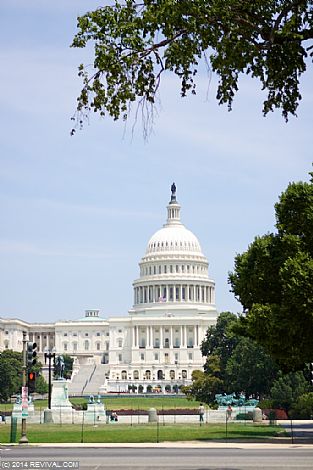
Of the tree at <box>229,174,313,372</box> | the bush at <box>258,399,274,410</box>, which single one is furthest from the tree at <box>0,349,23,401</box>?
the tree at <box>229,174,313,372</box>

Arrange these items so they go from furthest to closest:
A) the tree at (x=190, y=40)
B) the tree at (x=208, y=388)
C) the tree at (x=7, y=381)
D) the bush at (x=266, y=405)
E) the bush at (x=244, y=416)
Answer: the tree at (x=7, y=381)
the tree at (x=208, y=388)
the bush at (x=266, y=405)
the bush at (x=244, y=416)
the tree at (x=190, y=40)

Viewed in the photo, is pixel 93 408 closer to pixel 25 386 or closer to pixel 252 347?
pixel 252 347

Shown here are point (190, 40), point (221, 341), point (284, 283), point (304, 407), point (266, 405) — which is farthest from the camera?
point (221, 341)

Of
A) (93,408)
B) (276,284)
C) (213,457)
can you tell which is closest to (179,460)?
(213,457)

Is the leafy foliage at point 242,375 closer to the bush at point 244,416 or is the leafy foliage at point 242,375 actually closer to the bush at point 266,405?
the bush at point 266,405

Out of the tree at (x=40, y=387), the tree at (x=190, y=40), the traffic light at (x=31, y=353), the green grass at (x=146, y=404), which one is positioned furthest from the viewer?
the tree at (x=40, y=387)

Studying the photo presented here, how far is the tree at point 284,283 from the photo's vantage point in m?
39.5

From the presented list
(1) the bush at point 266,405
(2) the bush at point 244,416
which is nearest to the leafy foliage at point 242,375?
Result: (1) the bush at point 266,405

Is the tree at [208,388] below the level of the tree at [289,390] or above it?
above

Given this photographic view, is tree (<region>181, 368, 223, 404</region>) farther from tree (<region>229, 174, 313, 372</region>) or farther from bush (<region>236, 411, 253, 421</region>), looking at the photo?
tree (<region>229, 174, 313, 372</region>)

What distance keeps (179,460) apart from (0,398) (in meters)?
106

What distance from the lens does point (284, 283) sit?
4044 centimetres

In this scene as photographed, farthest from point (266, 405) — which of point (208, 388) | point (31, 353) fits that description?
point (31, 353)

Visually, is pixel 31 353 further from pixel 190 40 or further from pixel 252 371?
pixel 252 371
